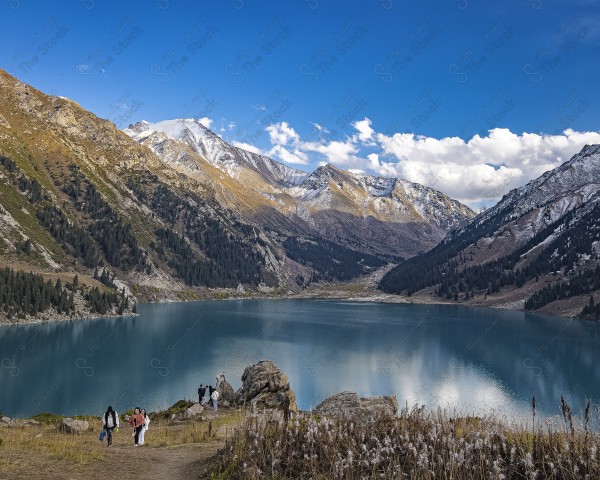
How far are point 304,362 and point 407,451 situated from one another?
297 ft

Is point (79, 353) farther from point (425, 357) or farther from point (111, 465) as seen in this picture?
point (111, 465)

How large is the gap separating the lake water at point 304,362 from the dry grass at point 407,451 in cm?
3780

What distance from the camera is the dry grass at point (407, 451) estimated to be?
451 inches

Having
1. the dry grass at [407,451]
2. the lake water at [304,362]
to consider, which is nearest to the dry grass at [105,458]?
the dry grass at [407,451]

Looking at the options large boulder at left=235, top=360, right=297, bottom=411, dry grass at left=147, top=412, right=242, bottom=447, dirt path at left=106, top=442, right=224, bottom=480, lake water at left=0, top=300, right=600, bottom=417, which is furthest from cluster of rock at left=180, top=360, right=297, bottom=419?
lake water at left=0, top=300, right=600, bottom=417

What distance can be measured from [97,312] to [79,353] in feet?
233

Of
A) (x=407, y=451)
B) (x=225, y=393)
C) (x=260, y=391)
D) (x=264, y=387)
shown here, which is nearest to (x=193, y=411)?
(x=260, y=391)

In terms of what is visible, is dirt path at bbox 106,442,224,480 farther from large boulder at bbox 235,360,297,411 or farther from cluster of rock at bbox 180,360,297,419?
large boulder at bbox 235,360,297,411

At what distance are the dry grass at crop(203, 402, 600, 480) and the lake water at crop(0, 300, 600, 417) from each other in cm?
3780

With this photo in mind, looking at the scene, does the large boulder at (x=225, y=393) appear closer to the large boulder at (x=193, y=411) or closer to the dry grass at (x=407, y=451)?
the large boulder at (x=193, y=411)

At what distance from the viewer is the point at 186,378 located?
276ft

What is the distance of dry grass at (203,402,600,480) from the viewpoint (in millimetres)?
11453

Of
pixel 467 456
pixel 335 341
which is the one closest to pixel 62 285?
pixel 335 341

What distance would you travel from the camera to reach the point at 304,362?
101 m
